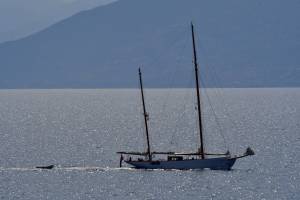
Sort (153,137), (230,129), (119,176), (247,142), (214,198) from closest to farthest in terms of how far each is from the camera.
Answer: (214,198), (119,176), (247,142), (153,137), (230,129)

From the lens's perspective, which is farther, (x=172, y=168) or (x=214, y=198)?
(x=172, y=168)

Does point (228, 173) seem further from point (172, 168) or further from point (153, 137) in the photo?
point (153, 137)

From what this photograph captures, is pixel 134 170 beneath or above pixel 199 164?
above

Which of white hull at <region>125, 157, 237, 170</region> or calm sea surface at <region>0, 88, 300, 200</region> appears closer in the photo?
calm sea surface at <region>0, 88, 300, 200</region>

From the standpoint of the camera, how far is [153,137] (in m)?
168

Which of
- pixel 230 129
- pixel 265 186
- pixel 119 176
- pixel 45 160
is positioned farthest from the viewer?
pixel 230 129

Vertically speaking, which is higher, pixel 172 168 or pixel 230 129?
pixel 230 129

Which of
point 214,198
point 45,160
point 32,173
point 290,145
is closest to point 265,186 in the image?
point 214,198

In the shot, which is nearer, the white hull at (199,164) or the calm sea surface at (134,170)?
the calm sea surface at (134,170)

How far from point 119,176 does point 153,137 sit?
60741 mm

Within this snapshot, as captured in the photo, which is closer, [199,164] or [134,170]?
[199,164]

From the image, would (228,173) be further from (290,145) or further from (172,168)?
(290,145)

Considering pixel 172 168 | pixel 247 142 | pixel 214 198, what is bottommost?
pixel 214 198

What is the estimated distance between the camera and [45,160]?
126 metres
